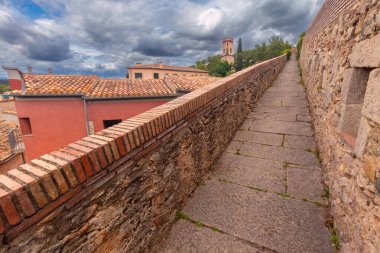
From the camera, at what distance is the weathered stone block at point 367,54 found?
1.46 meters

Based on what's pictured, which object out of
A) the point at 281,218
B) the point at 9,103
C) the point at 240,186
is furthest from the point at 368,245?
the point at 9,103

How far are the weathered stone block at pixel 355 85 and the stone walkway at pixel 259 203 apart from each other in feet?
4.74

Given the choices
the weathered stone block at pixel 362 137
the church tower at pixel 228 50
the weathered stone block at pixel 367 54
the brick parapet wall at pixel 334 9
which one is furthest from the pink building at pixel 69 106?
the church tower at pixel 228 50

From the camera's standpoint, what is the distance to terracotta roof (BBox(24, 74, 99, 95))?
9.95m

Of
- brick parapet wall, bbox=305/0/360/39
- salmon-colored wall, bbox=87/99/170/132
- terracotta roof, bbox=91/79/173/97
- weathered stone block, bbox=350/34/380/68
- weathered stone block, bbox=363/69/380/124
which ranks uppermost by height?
Answer: brick parapet wall, bbox=305/0/360/39

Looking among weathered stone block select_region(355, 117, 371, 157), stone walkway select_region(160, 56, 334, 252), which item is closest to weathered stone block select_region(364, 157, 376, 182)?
weathered stone block select_region(355, 117, 371, 157)

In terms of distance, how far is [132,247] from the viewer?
177 cm

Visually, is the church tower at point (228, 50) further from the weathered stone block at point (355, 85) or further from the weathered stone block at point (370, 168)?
the weathered stone block at point (370, 168)

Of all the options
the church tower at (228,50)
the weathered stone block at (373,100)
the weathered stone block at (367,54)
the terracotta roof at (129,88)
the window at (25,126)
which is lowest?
the window at (25,126)

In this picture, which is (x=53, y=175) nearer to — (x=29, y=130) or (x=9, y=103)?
(x=29, y=130)

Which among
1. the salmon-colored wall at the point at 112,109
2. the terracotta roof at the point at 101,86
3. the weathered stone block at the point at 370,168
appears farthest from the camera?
the salmon-colored wall at the point at 112,109

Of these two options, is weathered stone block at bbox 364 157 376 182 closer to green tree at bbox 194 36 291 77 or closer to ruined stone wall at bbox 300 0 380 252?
ruined stone wall at bbox 300 0 380 252

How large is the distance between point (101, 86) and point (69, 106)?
7.20 feet

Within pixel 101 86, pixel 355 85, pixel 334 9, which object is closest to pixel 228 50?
pixel 101 86
